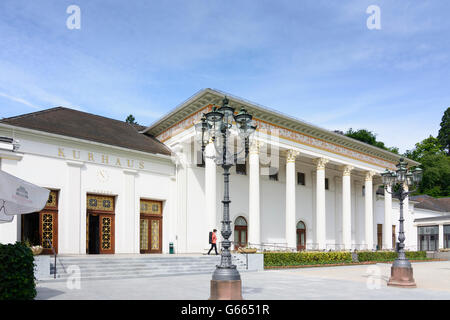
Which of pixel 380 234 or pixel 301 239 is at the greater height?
pixel 301 239

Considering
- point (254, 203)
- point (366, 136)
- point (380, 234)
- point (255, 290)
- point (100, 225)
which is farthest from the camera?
point (366, 136)

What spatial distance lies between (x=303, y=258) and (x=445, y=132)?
254ft

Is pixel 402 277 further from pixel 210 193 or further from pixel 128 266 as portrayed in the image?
pixel 210 193

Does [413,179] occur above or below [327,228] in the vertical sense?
above

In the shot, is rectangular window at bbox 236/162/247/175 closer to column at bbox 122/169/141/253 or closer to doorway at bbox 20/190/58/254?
column at bbox 122/169/141/253

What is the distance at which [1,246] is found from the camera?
33.1ft

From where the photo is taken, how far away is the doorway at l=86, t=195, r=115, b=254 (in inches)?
947

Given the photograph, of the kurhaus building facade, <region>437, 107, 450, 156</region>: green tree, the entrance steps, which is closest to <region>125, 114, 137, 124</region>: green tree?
the kurhaus building facade

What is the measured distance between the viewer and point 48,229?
22.1 m

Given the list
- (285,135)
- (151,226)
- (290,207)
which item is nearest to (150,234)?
(151,226)

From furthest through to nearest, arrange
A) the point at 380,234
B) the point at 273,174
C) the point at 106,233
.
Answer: the point at 380,234 → the point at 273,174 → the point at 106,233
